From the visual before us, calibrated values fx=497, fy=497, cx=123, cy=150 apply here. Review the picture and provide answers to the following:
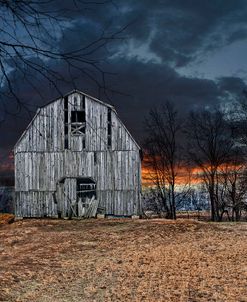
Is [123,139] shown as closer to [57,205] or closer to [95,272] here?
[57,205]

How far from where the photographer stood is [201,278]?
10.6 meters

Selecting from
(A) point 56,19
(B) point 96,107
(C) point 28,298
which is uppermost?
(B) point 96,107

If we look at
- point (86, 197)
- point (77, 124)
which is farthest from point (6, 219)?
point (77, 124)

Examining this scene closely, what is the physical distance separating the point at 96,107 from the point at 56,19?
1037 inches

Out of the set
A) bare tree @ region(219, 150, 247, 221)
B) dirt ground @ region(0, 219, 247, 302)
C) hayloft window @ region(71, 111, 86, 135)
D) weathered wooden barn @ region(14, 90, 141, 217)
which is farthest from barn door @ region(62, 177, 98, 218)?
bare tree @ region(219, 150, 247, 221)

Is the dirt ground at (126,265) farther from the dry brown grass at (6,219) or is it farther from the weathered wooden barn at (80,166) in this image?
the weathered wooden barn at (80,166)

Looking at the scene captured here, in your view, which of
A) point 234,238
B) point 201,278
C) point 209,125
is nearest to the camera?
point 201,278

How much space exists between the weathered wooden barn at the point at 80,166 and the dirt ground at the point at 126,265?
374 inches

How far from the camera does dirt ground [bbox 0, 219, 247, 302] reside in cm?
949

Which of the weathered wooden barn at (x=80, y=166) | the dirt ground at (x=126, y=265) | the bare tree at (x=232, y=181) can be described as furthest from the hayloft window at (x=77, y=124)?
the bare tree at (x=232, y=181)

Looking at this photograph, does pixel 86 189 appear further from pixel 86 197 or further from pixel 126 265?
pixel 126 265

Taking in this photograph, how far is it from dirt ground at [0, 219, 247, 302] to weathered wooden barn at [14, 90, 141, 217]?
949 centimetres

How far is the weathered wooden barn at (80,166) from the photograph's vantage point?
31109 mm

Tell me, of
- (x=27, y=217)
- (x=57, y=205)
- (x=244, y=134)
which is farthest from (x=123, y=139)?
(x=244, y=134)
